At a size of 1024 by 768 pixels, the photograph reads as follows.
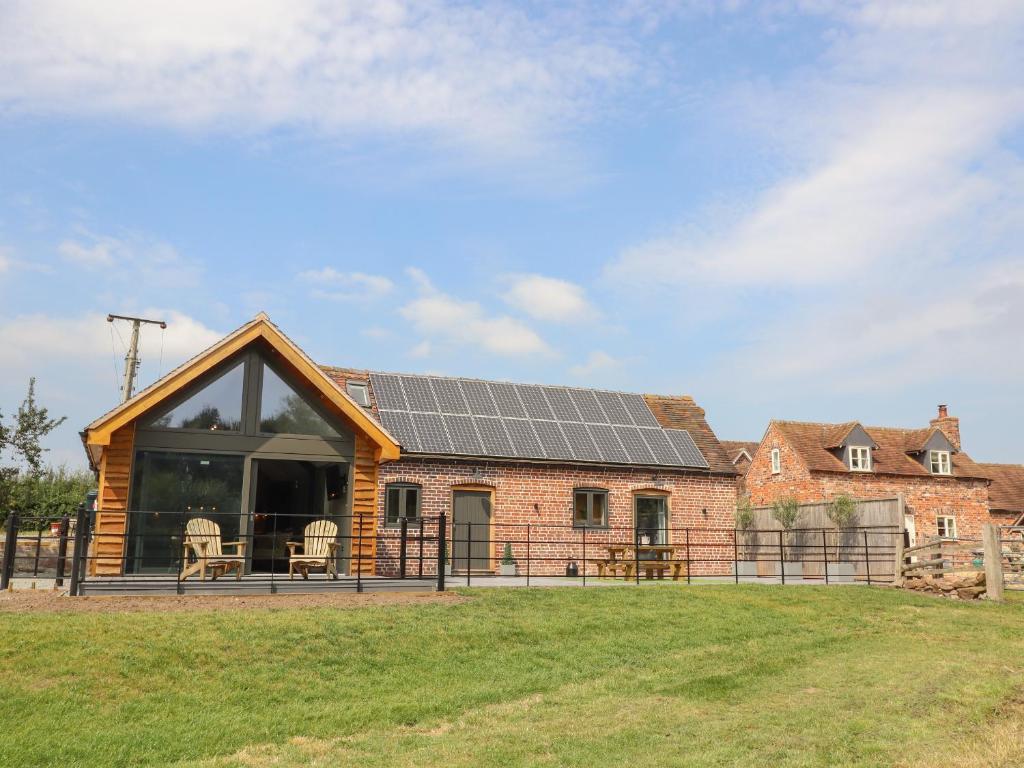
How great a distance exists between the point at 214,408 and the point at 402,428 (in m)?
6.81

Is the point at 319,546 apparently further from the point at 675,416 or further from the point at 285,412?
the point at 675,416

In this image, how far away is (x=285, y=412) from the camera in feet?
53.8

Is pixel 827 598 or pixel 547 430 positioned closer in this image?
pixel 827 598

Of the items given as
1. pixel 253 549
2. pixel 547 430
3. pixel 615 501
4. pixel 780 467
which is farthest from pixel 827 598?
pixel 780 467

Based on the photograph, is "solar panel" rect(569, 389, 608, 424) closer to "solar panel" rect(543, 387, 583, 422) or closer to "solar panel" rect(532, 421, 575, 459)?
"solar panel" rect(543, 387, 583, 422)

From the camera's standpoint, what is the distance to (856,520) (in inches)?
957

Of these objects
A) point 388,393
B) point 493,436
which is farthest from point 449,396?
point 493,436

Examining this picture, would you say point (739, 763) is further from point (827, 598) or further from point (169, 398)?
point (169, 398)

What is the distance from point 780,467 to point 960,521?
7.56 metres

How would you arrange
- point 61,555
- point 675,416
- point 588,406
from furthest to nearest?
1. point 675,416
2. point 588,406
3. point 61,555

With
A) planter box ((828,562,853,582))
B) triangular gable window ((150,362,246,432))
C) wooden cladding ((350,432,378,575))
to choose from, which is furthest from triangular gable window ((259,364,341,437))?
planter box ((828,562,853,582))

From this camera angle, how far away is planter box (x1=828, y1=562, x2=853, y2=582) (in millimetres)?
21172

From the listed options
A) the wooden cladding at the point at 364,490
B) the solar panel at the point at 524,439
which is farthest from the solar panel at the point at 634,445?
the wooden cladding at the point at 364,490

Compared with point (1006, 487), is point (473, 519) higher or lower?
lower
